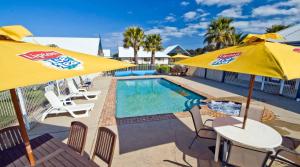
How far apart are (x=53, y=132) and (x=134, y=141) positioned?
8.88 ft

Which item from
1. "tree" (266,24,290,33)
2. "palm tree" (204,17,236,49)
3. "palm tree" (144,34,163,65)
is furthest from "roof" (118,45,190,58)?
"tree" (266,24,290,33)

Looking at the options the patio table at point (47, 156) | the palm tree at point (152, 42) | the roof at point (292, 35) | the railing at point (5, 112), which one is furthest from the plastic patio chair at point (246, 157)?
the palm tree at point (152, 42)

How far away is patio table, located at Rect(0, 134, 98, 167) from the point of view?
2.24m

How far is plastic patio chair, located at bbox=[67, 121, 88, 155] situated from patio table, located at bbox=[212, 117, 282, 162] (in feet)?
8.56

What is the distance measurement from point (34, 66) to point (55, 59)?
0.31m

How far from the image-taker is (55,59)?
1795 mm

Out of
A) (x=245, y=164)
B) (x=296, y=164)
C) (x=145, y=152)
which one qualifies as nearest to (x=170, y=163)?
(x=145, y=152)

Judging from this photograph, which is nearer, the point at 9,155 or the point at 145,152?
the point at 9,155

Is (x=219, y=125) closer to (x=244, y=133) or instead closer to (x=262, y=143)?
(x=244, y=133)

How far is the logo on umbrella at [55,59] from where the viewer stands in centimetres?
165

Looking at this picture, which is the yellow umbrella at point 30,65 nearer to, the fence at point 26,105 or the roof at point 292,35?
the fence at point 26,105

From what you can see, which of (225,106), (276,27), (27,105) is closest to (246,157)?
(225,106)

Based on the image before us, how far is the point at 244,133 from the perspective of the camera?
9.90 feet

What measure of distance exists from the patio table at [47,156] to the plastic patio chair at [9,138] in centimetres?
24
